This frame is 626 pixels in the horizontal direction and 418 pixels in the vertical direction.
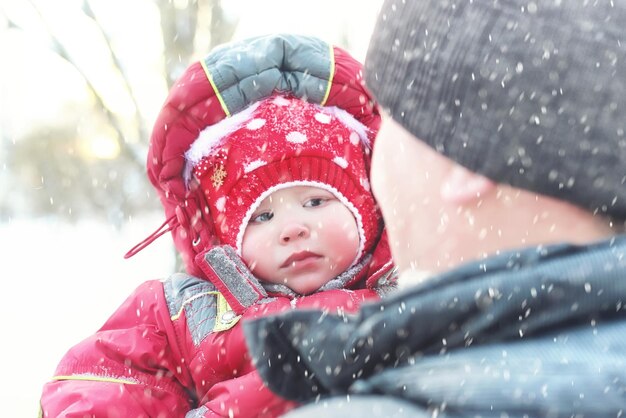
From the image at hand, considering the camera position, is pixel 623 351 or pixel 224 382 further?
pixel 224 382

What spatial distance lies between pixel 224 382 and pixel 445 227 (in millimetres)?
1169

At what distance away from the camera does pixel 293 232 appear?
88.6 inches

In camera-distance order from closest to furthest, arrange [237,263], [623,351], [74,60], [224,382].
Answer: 1. [623,351]
2. [224,382]
3. [237,263]
4. [74,60]

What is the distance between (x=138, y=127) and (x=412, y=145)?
493 cm

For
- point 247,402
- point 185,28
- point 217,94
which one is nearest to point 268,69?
point 217,94

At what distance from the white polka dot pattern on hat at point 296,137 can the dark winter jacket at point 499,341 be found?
1.42 metres

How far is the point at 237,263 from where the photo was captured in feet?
7.53

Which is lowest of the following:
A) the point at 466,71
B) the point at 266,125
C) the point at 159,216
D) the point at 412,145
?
the point at 159,216

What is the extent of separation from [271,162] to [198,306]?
54 cm

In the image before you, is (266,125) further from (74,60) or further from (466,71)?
(74,60)

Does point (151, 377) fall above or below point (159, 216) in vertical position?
above

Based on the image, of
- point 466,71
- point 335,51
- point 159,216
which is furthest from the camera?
point 159,216

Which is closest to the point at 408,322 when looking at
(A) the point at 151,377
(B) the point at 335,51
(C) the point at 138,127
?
(A) the point at 151,377

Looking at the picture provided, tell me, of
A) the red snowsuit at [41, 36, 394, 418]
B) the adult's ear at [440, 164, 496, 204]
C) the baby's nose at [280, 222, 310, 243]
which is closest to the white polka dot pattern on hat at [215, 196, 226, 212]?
the red snowsuit at [41, 36, 394, 418]
